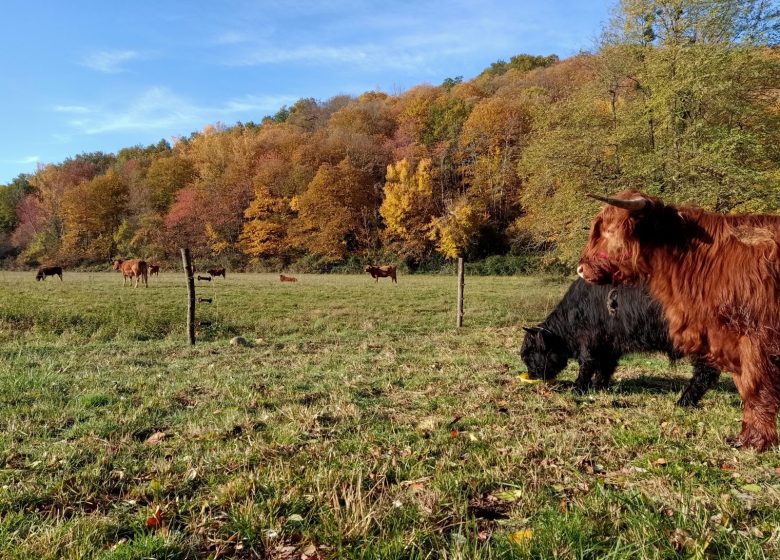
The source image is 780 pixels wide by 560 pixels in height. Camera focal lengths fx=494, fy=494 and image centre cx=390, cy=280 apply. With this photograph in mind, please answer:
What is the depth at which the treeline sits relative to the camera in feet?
60.9

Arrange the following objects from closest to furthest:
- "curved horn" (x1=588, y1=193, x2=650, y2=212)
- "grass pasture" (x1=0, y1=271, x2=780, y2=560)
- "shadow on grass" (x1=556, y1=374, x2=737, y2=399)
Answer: "grass pasture" (x1=0, y1=271, x2=780, y2=560)
"curved horn" (x1=588, y1=193, x2=650, y2=212)
"shadow on grass" (x1=556, y1=374, x2=737, y2=399)

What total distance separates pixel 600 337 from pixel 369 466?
13.6 ft

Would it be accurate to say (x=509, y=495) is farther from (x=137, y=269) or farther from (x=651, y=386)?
(x=137, y=269)

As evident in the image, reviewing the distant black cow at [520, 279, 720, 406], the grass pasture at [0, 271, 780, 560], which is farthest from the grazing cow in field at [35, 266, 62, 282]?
the distant black cow at [520, 279, 720, 406]

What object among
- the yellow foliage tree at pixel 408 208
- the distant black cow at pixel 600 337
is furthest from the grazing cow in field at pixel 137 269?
the yellow foliage tree at pixel 408 208

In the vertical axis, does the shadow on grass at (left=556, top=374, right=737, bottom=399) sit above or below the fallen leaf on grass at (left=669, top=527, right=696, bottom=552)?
below

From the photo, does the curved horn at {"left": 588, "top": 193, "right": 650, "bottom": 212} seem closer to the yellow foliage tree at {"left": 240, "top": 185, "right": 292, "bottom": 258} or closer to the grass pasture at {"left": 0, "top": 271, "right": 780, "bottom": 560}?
the grass pasture at {"left": 0, "top": 271, "right": 780, "bottom": 560}

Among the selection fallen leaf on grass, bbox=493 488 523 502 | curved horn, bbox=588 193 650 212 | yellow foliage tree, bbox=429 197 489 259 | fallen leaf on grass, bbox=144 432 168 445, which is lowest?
fallen leaf on grass, bbox=144 432 168 445

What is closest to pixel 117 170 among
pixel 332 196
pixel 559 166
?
pixel 332 196

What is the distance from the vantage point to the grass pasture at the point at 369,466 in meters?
2.48

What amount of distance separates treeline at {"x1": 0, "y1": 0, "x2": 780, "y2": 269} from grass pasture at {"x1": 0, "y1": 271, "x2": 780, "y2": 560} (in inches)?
586

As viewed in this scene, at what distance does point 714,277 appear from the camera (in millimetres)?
3854

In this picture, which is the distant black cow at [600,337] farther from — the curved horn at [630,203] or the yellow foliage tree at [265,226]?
the yellow foliage tree at [265,226]

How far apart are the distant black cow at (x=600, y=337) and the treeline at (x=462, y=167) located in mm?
14502
